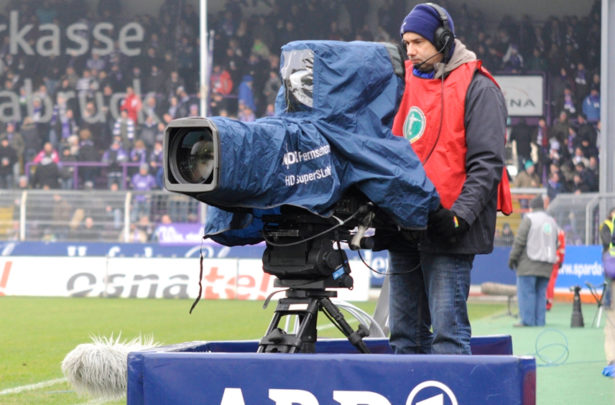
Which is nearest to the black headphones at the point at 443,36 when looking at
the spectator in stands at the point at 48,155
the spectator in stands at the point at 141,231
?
the spectator in stands at the point at 141,231

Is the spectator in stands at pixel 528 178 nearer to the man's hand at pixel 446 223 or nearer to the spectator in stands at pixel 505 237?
the spectator in stands at pixel 505 237

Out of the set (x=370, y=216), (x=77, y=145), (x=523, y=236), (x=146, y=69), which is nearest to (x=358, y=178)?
(x=370, y=216)

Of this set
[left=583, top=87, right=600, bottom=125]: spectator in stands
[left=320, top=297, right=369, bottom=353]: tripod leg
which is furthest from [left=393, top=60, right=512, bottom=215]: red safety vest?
[left=583, top=87, right=600, bottom=125]: spectator in stands

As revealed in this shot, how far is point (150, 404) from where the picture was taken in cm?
375

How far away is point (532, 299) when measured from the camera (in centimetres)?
1542

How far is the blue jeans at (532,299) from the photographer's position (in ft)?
50.1

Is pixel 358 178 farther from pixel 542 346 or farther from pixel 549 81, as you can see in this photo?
pixel 549 81

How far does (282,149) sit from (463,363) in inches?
35.0

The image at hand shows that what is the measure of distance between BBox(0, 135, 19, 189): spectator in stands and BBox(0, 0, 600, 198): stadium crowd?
0.12 ft

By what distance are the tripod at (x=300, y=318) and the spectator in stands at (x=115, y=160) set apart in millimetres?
24305

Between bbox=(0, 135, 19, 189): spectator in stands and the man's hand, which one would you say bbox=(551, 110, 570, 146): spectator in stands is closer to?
bbox=(0, 135, 19, 189): spectator in stands

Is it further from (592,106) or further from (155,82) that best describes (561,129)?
(155,82)

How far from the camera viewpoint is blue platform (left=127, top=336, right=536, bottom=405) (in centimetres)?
354

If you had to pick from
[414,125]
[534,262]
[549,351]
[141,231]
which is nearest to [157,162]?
[141,231]
